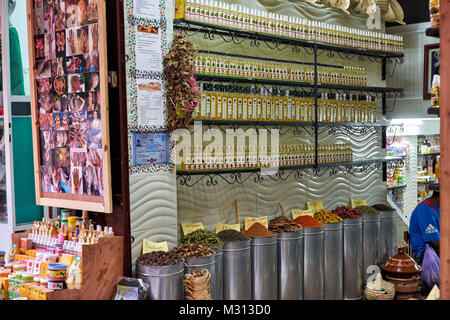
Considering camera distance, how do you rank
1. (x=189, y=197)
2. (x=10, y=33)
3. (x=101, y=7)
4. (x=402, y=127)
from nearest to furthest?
(x=101, y=7) → (x=189, y=197) → (x=10, y=33) → (x=402, y=127)

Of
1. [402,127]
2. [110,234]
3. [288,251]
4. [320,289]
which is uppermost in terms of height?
[402,127]

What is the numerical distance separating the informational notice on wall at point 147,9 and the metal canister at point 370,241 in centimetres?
368

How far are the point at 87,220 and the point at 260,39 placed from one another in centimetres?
269

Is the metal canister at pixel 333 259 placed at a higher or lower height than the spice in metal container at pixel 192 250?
lower

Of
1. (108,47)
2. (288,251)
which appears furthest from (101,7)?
(288,251)

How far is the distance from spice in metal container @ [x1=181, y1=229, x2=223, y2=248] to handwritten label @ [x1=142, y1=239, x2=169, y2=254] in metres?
0.38

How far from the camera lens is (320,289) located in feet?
21.1

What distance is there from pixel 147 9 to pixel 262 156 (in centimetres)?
208

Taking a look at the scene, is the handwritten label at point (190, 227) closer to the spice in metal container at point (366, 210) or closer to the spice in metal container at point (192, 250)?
the spice in metal container at point (192, 250)

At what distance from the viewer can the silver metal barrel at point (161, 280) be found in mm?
4594

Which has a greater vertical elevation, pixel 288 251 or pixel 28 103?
pixel 28 103

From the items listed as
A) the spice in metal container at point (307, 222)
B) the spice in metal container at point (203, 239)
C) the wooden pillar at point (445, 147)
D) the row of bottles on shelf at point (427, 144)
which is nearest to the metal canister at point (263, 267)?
the spice in metal container at point (203, 239)
